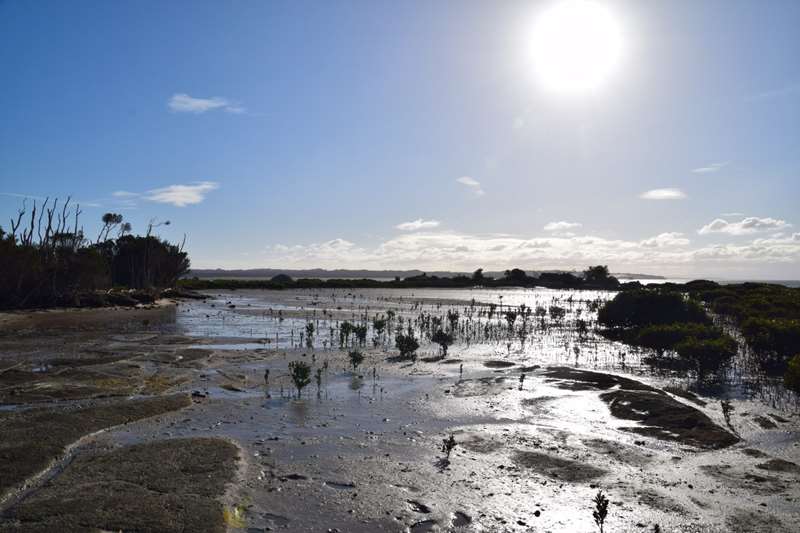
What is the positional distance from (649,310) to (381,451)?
76.4 ft

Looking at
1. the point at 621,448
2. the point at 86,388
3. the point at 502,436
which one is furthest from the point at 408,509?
the point at 86,388

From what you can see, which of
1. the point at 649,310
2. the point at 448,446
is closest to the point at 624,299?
the point at 649,310

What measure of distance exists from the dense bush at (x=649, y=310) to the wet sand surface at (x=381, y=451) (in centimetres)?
1128

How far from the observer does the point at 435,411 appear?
42.2ft

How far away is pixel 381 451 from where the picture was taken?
9.80 metres

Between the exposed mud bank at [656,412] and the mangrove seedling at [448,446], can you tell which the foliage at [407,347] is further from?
the mangrove seedling at [448,446]

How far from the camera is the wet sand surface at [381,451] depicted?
7.12 m

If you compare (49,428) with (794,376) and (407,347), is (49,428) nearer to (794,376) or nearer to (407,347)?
(407,347)

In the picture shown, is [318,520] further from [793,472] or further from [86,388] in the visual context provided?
[86,388]

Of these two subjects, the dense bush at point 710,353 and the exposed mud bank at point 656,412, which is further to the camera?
the dense bush at point 710,353

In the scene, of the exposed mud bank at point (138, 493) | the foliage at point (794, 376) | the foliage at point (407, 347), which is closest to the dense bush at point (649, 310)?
the foliage at point (794, 376)

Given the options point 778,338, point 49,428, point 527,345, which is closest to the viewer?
point 49,428

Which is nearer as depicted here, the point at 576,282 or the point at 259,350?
the point at 259,350

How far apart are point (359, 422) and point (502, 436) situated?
9.93ft
